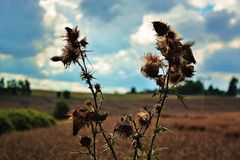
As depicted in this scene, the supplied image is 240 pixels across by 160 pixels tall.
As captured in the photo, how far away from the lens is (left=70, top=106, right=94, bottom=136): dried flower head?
12.4 ft

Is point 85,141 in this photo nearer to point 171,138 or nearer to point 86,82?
point 86,82

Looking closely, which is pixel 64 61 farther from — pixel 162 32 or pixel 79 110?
pixel 162 32

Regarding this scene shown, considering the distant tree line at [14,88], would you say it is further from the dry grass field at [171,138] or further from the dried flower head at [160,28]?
the dried flower head at [160,28]

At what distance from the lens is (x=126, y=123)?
12.8 feet

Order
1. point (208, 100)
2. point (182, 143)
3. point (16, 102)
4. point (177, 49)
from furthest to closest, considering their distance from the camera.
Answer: point (208, 100), point (16, 102), point (182, 143), point (177, 49)

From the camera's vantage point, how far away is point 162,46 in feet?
12.2

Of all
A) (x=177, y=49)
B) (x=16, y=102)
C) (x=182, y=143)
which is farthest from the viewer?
(x=16, y=102)

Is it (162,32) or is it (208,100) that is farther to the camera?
(208,100)

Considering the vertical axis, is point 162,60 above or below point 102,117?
above

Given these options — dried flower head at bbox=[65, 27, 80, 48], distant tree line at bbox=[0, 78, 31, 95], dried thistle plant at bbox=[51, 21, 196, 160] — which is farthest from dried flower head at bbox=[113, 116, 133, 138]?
distant tree line at bbox=[0, 78, 31, 95]

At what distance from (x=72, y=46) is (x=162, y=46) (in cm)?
61

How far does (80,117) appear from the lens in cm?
382

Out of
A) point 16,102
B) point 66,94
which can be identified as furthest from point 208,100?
point 16,102

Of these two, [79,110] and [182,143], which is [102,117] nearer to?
[79,110]
